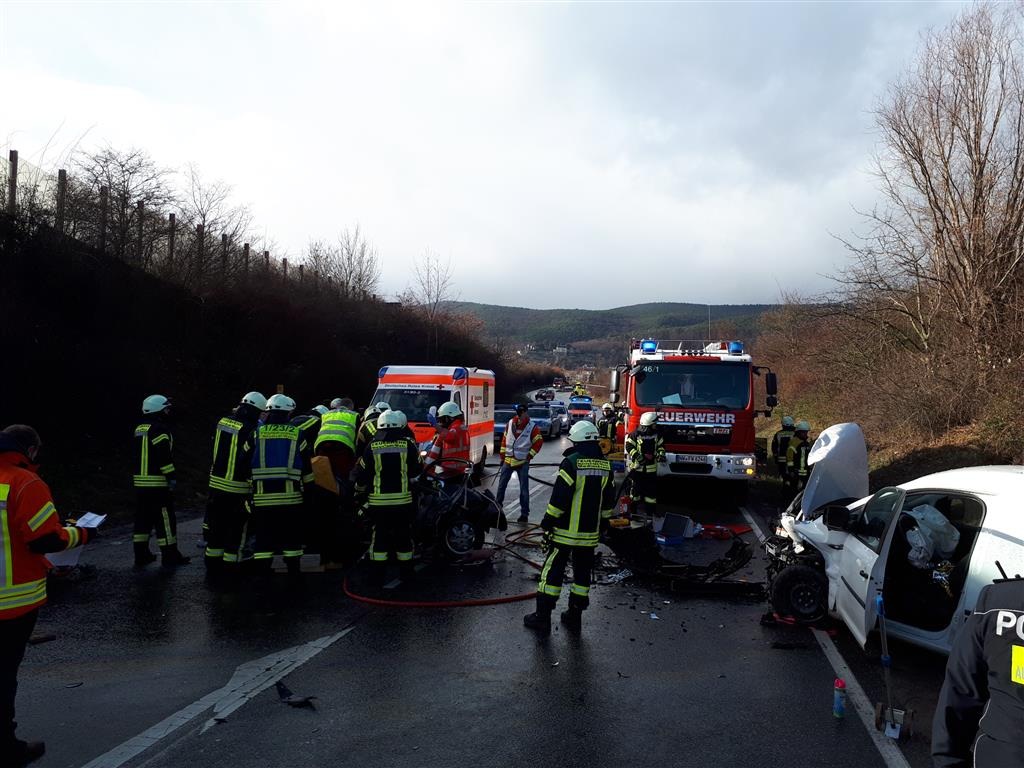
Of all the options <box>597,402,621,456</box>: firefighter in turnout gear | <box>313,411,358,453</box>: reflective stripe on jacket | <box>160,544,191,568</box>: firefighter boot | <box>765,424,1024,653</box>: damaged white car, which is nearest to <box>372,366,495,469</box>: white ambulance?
<box>597,402,621,456</box>: firefighter in turnout gear

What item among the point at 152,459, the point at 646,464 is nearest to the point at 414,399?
the point at 646,464

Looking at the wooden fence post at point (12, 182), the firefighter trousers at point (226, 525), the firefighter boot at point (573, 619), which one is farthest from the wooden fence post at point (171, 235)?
the firefighter boot at point (573, 619)

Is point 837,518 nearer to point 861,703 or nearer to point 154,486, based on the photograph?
point 861,703

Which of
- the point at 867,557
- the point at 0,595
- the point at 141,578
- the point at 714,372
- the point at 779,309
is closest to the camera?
the point at 0,595

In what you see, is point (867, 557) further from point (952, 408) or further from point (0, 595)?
point (952, 408)

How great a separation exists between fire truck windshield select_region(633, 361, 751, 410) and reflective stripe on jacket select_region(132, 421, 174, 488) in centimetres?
829

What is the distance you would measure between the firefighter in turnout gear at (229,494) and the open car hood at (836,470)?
19.4 ft

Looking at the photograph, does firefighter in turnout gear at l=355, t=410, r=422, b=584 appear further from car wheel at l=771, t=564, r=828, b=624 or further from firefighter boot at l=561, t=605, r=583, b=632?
car wheel at l=771, t=564, r=828, b=624

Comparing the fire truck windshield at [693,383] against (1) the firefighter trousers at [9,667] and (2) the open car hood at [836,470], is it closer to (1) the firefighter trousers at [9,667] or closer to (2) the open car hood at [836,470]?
(2) the open car hood at [836,470]

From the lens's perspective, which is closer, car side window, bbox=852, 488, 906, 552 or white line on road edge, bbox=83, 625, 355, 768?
white line on road edge, bbox=83, 625, 355, 768

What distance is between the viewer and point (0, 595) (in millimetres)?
3916

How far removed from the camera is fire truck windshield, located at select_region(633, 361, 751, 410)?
13.8 m

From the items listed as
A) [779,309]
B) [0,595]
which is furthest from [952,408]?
[779,309]

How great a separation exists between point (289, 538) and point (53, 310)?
10.8m
